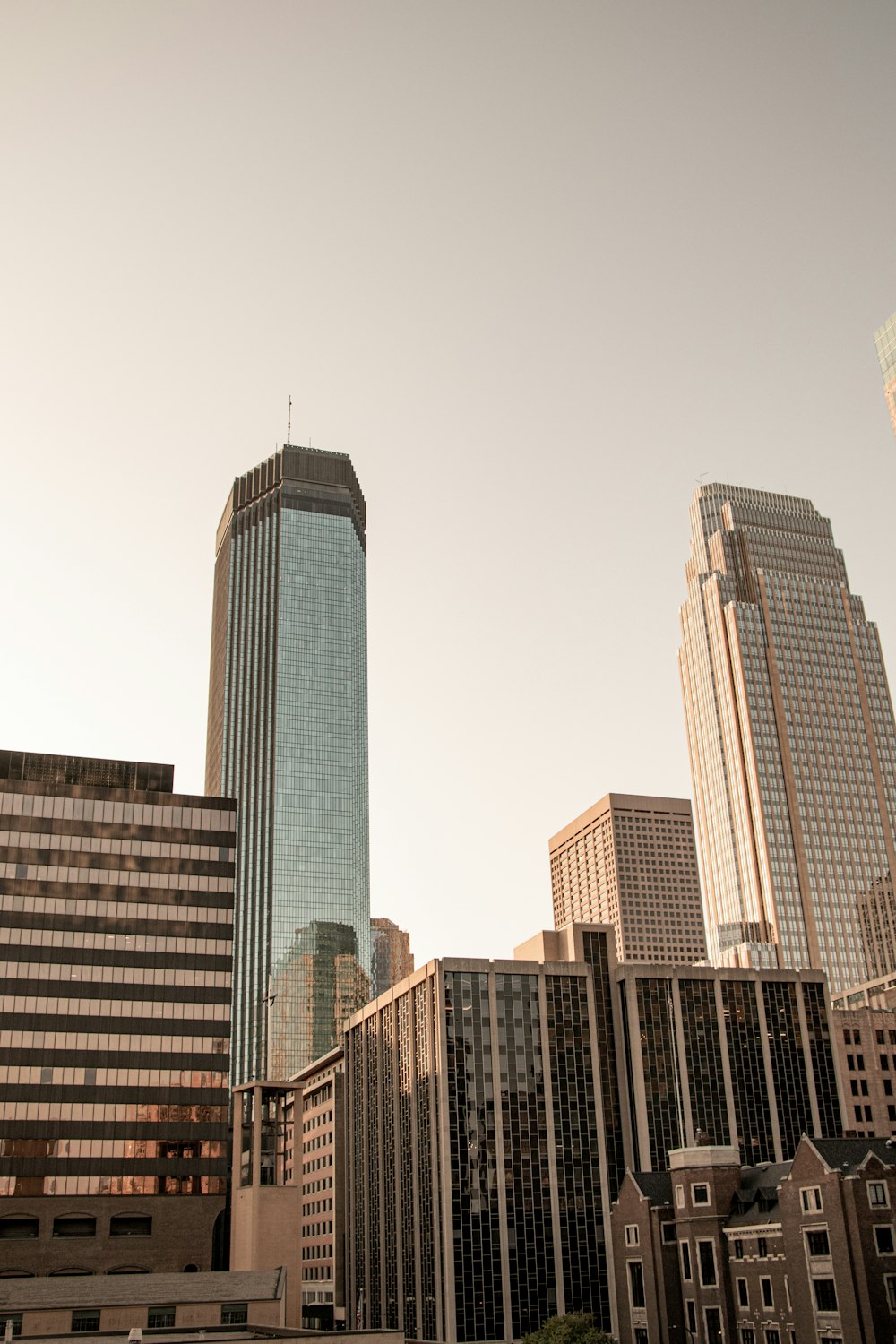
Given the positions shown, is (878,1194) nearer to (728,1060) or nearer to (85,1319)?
(85,1319)

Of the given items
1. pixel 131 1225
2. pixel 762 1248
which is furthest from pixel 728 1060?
pixel 131 1225

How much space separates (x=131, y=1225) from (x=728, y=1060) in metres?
69.8

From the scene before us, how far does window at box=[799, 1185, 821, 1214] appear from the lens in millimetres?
96312

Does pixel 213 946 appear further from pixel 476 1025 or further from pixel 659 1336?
pixel 659 1336

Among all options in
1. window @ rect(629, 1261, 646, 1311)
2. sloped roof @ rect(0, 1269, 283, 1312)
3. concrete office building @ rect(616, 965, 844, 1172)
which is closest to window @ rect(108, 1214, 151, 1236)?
sloped roof @ rect(0, 1269, 283, 1312)

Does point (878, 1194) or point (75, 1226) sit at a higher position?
point (75, 1226)

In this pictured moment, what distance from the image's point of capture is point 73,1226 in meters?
130

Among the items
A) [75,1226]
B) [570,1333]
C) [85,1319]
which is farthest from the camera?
[75,1226]

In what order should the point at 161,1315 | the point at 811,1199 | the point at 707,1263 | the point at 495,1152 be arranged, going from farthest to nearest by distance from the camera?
the point at 495,1152, the point at 707,1263, the point at 161,1315, the point at 811,1199

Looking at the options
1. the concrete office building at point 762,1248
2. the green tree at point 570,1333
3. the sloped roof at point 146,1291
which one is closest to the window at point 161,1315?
the sloped roof at point 146,1291

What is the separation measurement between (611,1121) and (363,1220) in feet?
134

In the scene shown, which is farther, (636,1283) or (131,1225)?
(131,1225)

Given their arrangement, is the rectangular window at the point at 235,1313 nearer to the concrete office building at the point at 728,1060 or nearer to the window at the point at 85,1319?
the window at the point at 85,1319

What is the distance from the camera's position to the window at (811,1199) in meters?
96.3
